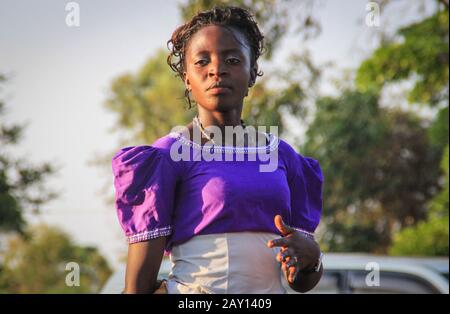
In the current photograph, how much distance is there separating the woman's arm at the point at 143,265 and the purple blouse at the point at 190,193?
0.09 feet

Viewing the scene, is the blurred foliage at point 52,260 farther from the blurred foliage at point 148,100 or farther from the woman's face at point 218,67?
the woman's face at point 218,67

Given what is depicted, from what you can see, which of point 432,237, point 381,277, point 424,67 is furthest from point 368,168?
point 381,277

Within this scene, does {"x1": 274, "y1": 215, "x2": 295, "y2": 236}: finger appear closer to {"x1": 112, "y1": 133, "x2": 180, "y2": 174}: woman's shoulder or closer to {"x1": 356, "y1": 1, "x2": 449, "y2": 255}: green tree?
{"x1": 112, "y1": 133, "x2": 180, "y2": 174}: woman's shoulder

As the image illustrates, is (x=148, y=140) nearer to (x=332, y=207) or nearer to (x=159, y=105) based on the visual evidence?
(x=159, y=105)

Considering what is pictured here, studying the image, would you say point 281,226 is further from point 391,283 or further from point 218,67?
point 391,283

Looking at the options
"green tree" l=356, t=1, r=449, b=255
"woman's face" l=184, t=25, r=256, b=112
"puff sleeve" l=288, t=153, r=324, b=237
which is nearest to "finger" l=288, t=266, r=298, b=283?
"puff sleeve" l=288, t=153, r=324, b=237

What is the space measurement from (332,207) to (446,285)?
370 inches

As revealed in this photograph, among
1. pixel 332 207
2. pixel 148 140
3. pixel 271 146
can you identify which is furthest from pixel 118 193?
pixel 148 140

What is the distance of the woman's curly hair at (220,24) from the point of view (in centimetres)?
253

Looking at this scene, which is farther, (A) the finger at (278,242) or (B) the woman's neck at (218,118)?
(B) the woman's neck at (218,118)

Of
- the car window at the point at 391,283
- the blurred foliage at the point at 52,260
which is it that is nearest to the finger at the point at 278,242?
the car window at the point at 391,283

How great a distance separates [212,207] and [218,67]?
0.43 m

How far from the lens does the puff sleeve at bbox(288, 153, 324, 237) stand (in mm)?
2555
